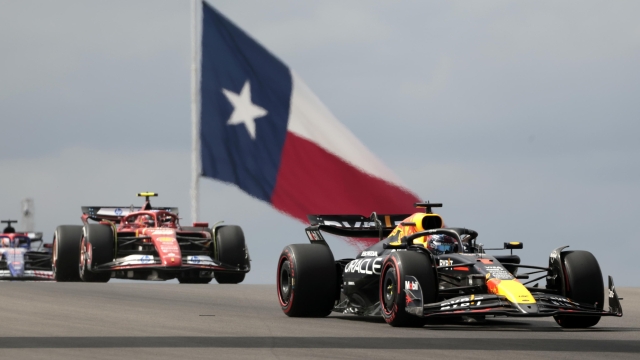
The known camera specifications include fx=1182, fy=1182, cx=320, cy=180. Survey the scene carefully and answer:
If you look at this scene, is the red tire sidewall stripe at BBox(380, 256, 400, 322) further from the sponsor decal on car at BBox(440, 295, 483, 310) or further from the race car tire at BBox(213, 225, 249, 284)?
the race car tire at BBox(213, 225, 249, 284)


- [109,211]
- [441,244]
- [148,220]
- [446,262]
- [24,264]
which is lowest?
[24,264]

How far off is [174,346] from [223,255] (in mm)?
18781

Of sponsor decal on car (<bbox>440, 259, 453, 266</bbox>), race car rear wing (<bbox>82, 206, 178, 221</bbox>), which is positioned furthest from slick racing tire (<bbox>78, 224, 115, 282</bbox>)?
sponsor decal on car (<bbox>440, 259, 453, 266</bbox>)

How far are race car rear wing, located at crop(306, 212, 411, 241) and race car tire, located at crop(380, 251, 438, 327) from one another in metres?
3.30

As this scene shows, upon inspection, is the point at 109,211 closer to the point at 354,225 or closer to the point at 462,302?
the point at 354,225

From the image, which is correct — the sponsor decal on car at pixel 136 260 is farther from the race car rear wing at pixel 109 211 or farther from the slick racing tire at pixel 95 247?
the race car rear wing at pixel 109 211

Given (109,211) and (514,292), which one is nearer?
(514,292)

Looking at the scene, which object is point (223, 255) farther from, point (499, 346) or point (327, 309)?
point (499, 346)

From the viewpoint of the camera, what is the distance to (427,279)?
13969mm

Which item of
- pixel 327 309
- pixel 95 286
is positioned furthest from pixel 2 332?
pixel 95 286

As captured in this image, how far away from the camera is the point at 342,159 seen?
27984 millimetres

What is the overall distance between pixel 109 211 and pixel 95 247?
12.1 feet

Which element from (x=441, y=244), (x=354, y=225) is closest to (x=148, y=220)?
(x=354, y=225)

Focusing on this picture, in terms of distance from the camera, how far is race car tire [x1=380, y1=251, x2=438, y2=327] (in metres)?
13.9
